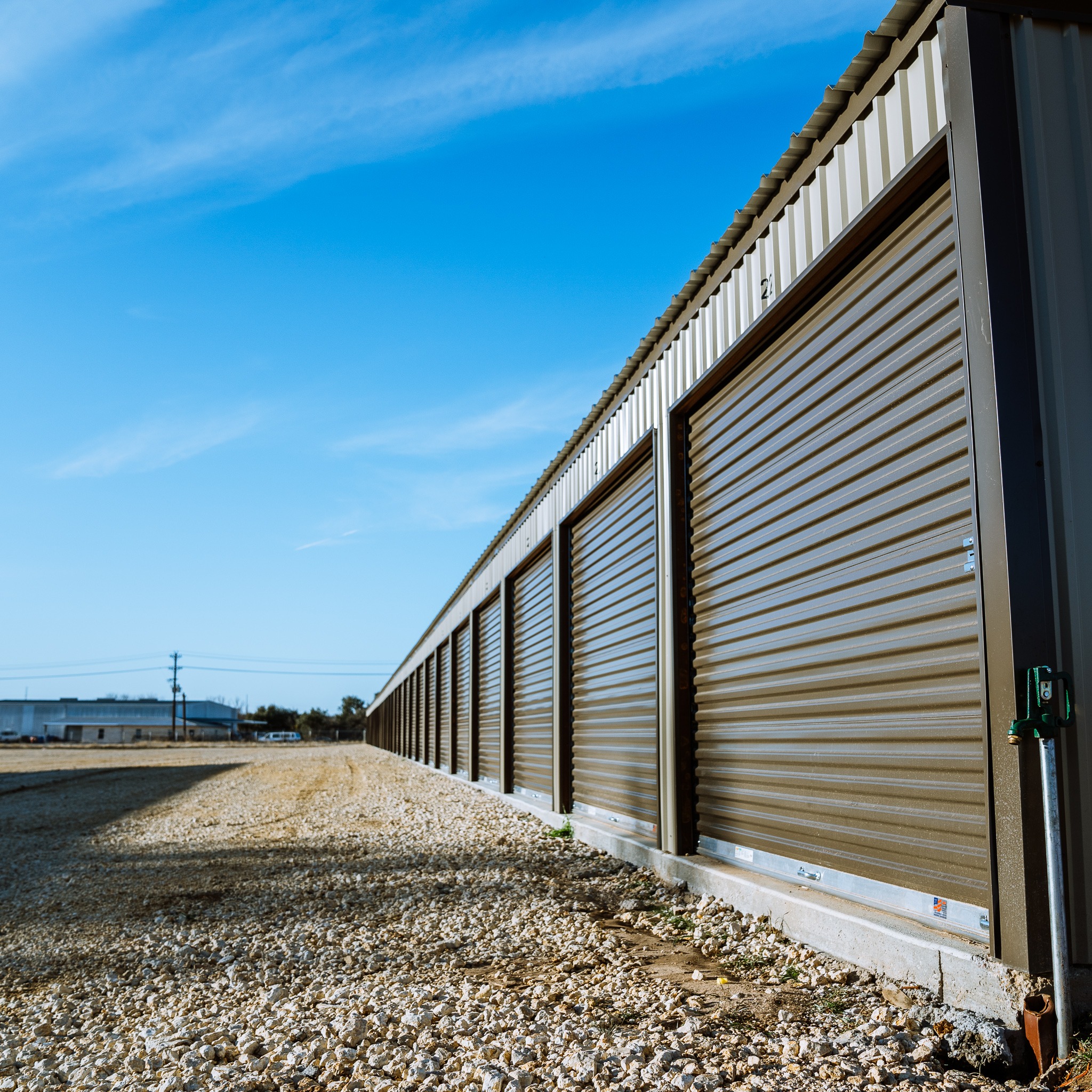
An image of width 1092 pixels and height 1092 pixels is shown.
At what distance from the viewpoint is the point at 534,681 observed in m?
12.3

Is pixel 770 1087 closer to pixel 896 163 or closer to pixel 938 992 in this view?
pixel 938 992

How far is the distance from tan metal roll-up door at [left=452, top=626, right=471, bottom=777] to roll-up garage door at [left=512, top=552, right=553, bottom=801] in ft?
13.5

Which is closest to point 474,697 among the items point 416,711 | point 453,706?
point 453,706

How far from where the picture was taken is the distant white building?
9412 centimetres

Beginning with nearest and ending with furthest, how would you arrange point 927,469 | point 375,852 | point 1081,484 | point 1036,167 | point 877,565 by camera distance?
point 1081,484 → point 1036,167 → point 927,469 → point 877,565 → point 375,852

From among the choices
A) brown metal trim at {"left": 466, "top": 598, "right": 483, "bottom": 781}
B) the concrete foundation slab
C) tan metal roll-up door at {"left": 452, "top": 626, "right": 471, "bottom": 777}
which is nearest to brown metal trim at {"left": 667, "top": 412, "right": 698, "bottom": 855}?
the concrete foundation slab

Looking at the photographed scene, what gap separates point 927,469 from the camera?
13.5ft

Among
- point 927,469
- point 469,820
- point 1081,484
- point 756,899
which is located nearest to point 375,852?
point 469,820

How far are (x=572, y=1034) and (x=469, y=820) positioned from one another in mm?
7585

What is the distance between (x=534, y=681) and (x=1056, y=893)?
943 cm

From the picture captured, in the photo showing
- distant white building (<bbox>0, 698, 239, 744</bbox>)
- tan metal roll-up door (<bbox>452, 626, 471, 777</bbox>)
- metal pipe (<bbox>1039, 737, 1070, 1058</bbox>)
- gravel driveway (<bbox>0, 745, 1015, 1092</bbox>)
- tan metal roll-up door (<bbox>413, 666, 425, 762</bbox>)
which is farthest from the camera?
distant white building (<bbox>0, 698, 239, 744</bbox>)

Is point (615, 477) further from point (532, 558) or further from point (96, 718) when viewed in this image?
point (96, 718)

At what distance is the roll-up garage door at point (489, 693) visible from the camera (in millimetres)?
15000

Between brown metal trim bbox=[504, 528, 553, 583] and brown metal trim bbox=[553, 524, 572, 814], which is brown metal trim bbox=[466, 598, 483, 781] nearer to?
brown metal trim bbox=[504, 528, 553, 583]
